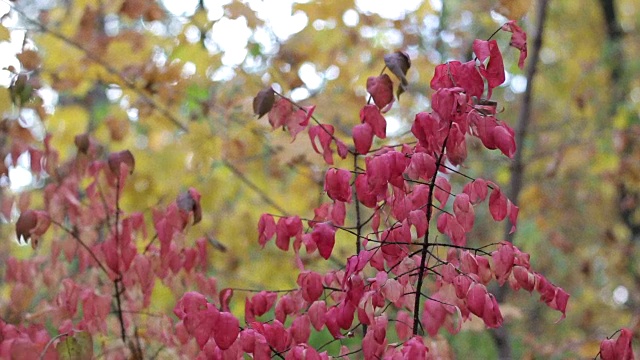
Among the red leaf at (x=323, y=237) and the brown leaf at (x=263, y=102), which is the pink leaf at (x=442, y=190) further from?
the brown leaf at (x=263, y=102)

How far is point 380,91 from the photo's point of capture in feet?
5.79

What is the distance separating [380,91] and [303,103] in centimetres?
143

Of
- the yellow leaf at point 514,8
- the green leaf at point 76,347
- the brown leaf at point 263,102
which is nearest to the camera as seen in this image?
the green leaf at point 76,347

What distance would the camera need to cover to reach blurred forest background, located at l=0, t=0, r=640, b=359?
3193mm

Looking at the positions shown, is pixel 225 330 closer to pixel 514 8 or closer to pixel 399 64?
pixel 399 64

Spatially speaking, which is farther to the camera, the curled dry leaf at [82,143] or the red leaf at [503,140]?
the curled dry leaf at [82,143]

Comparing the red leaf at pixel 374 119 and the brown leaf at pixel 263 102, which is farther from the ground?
the red leaf at pixel 374 119

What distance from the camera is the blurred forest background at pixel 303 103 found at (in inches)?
126

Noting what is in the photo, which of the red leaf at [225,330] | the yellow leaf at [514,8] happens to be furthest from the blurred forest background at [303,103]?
the red leaf at [225,330]

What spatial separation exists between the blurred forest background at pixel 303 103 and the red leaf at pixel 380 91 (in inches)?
21.9

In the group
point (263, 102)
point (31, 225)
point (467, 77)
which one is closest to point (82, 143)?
point (31, 225)

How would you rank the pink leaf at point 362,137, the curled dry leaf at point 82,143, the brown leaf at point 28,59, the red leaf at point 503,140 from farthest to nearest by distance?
the brown leaf at point 28,59, the curled dry leaf at point 82,143, the pink leaf at point 362,137, the red leaf at point 503,140

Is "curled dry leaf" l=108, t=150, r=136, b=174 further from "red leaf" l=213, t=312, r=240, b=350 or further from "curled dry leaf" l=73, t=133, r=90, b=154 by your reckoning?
"red leaf" l=213, t=312, r=240, b=350

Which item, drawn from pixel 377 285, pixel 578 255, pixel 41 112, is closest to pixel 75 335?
pixel 377 285
